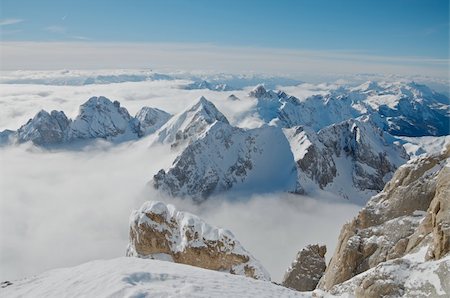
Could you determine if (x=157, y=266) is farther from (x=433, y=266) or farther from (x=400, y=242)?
(x=400, y=242)

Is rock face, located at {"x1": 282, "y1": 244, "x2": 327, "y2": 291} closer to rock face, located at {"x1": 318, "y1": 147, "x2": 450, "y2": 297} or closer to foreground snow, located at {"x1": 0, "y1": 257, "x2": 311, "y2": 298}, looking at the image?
rock face, located at {"x1": 318, "y1": 147, "x2": 450, "y2": 297}

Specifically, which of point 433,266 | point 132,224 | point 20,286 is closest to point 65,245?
point 132,224

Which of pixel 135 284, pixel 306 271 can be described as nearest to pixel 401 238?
pixel 306 271

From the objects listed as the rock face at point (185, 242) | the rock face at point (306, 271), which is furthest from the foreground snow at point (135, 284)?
the rock face at point (306, 271)

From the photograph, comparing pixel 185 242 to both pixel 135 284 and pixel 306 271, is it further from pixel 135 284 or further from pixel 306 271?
pixel 135 284

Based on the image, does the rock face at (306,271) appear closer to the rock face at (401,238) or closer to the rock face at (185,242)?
the rock face at (185,242)

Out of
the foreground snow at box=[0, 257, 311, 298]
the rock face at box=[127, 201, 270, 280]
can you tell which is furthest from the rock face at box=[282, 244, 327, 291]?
the foreground snow at box=[0, 257, 311, 298]
